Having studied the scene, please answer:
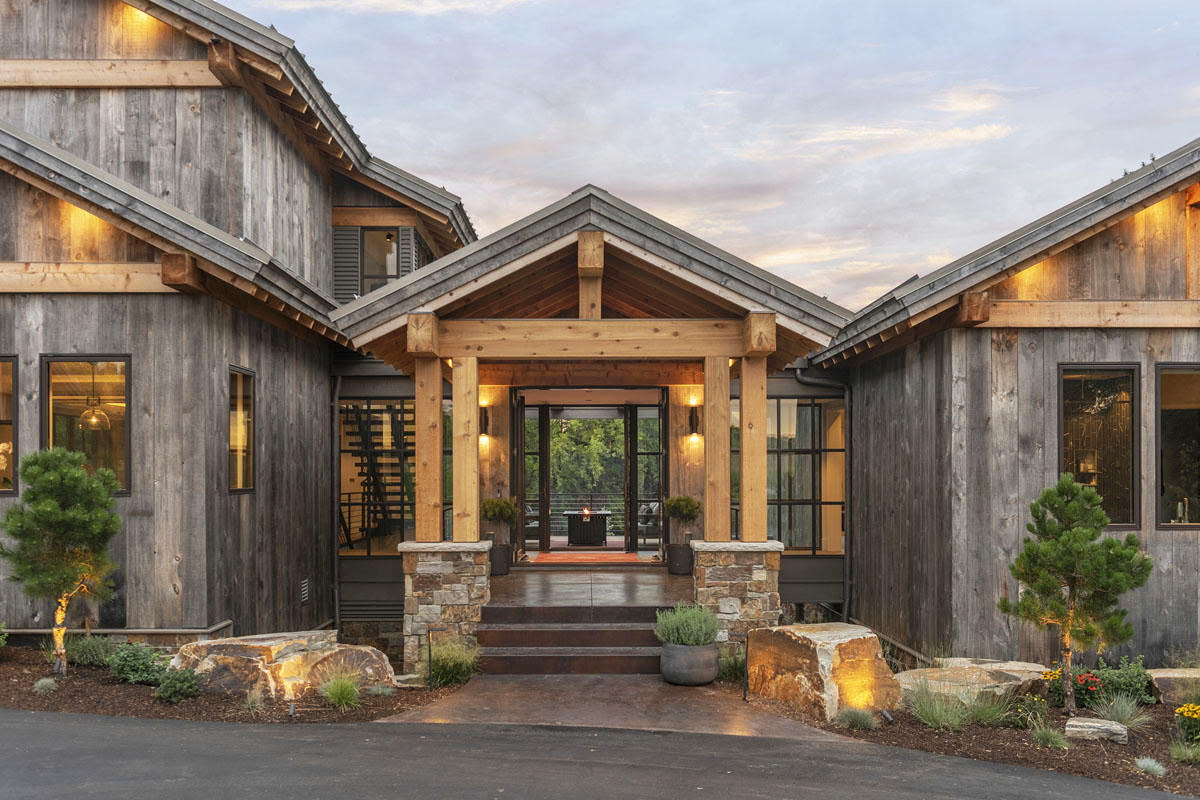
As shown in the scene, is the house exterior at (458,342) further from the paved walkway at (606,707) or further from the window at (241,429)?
the paved walkway at (606,707)

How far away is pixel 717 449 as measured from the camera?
8.31 meters

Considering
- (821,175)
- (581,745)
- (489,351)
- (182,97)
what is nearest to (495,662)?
(581,745)

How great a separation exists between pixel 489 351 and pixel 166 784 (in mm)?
4513

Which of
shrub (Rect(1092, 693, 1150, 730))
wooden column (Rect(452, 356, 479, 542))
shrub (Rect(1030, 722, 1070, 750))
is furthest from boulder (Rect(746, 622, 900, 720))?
wooden column (Rect(452, 356, 479, 542))

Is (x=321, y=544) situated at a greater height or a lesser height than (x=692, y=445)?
lesser

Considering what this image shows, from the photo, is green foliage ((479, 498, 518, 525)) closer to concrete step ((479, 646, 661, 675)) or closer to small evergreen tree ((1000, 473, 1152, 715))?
concrete step ((479, 646, 661, 675))

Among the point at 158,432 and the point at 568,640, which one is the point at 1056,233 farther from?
the point at 158,432

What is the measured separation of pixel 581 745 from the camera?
5.76 metres

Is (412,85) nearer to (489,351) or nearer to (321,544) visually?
(321,544)

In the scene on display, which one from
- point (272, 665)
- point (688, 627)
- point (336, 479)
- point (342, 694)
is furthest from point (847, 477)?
point (272, 665)

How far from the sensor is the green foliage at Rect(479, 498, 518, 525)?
37.8 feet

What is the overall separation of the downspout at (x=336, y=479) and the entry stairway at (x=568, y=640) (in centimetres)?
398

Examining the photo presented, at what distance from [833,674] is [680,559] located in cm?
457

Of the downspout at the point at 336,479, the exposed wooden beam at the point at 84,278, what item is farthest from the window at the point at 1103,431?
the downspout at the point at 336,479
